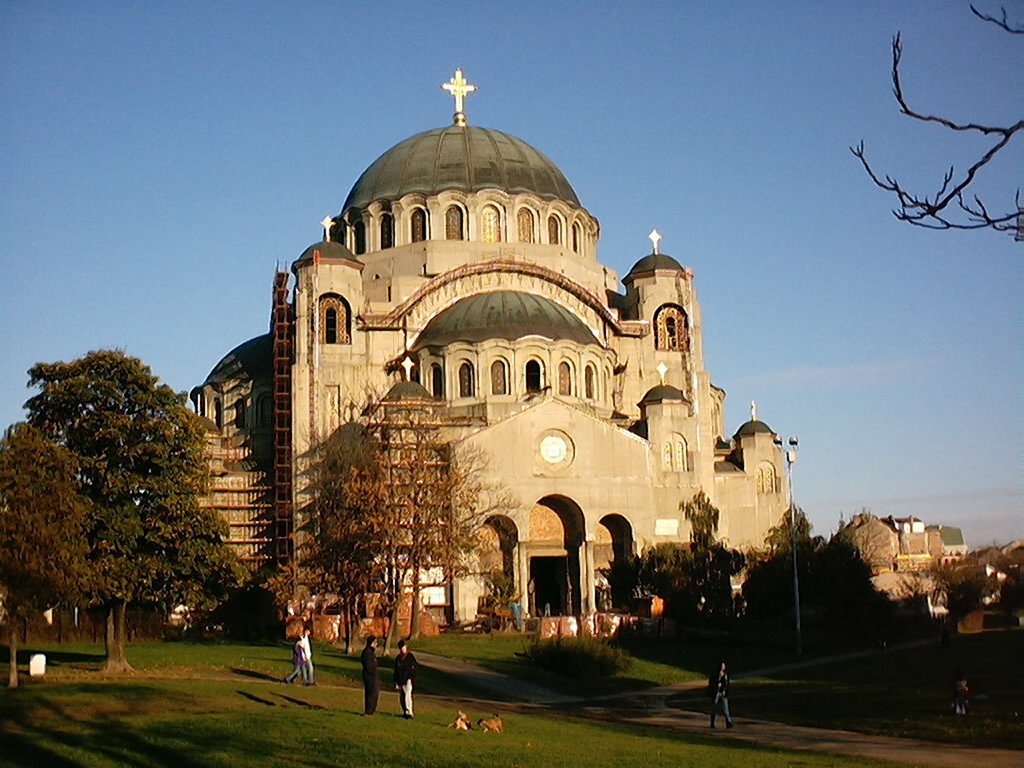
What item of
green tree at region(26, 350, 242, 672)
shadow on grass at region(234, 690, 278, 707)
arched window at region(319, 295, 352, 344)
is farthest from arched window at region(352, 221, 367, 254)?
shadow on grass at region(234, 690, 278, 707)

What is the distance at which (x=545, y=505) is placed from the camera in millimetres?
58719

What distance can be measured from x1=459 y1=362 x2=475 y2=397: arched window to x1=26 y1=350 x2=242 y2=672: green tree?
88.6 ft

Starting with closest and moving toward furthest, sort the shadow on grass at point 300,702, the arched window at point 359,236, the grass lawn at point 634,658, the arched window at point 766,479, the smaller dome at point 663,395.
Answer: the shadow on grass at point 300,702
the grass lawn at point 634,658
the smaller dome at point 663,395
the arched window at point 766,479
the arched window at point 359,236

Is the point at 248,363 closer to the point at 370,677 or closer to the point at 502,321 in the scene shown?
the point at 502,321

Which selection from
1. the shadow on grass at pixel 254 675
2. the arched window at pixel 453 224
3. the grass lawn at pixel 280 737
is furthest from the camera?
the arched window at pixel 453 224

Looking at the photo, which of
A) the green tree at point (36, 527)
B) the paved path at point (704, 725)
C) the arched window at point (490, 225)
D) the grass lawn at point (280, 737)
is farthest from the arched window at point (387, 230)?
the grass lawn at point (280, 737)

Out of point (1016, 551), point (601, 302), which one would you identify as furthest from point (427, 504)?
point (1016, 551)

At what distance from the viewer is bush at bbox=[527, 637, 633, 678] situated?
1548 inches

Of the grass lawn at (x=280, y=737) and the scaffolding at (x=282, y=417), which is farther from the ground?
the scaffolding at (x=282, y=417)

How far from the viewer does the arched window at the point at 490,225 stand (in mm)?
69625

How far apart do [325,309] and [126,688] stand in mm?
38755

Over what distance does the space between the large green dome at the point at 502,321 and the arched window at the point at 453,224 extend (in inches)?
212

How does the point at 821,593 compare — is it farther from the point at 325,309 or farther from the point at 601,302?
the point at 325,309

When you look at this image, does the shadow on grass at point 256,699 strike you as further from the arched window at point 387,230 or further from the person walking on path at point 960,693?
the arched window at point 387,230
